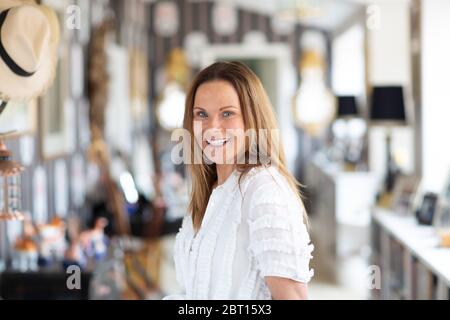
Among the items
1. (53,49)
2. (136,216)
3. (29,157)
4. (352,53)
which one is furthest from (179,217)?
(352,53)

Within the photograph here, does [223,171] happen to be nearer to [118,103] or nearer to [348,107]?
[118,103]

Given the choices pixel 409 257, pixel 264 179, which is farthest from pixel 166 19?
pixel 264 179

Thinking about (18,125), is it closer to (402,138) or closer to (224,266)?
(224,266)

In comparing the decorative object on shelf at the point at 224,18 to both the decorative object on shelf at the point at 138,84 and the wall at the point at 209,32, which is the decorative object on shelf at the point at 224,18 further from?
the decorative object on shelf at the point at 138,84

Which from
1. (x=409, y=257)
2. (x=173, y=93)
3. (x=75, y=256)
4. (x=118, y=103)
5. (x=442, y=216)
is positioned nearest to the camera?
(x=75, y=256)

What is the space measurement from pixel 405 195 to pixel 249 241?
3.92m

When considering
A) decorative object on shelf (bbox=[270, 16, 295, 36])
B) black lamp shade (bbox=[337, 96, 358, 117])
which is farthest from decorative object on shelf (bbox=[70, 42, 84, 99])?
decorative object on shelf (bbox=[270, 16, 295, 36])

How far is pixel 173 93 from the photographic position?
10.9m

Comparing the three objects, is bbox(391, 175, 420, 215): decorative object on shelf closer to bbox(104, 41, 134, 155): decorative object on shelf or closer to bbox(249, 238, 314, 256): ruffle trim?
bbox(104, 41, 134, 155): decorative object on shelf

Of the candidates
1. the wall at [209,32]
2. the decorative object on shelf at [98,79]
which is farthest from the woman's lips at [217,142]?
the wall at [209,32]

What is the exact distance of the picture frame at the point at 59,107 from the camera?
505 cm

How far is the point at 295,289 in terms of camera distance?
5.14ft

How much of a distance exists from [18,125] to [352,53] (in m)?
7.50

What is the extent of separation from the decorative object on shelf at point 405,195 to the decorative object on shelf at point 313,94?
5.84 metres
